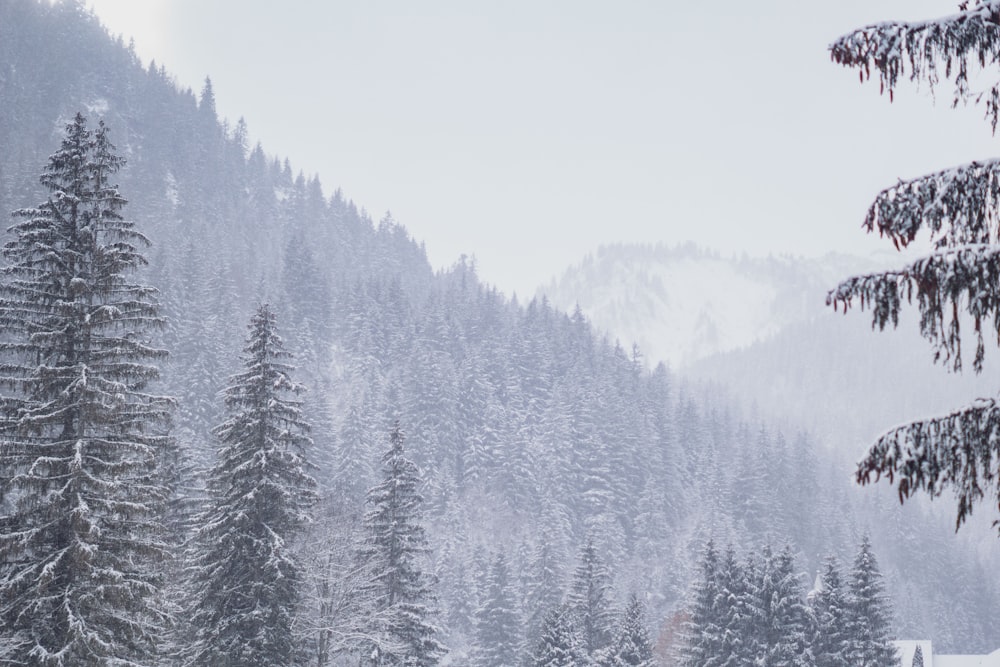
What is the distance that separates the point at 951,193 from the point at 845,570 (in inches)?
3517

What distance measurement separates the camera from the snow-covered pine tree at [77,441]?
49.1 feet

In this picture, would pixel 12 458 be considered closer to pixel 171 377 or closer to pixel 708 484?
pixel 171 377

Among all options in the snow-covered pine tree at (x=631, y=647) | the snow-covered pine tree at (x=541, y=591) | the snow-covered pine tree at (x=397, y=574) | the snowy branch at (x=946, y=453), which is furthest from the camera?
the snow-covered pine tree at (x=541, y=591)

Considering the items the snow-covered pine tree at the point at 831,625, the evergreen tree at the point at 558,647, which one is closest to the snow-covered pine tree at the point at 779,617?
the snow-covered pine tree at the point at 831,625

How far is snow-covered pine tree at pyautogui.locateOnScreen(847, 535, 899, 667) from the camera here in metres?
33.5

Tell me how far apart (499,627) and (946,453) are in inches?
1856

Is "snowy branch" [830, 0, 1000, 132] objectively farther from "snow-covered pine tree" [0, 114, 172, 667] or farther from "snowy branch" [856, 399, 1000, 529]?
"snow-covered pine tree" [0, 114, 172, 667]

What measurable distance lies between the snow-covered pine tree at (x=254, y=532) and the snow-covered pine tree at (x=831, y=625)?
914 inches

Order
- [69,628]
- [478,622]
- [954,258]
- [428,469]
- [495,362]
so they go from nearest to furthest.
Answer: [954,258]
[69,628]
[478,622]
[428,469]
[495,362]

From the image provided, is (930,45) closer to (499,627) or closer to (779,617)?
(779,617)

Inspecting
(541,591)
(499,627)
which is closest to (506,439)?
(541,591)

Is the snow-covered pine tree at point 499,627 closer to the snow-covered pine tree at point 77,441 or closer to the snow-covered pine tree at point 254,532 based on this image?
the snow-covered pine tree at point 254,532

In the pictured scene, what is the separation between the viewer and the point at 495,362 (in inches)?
4380

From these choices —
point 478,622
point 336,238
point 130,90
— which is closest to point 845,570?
point 478,622
